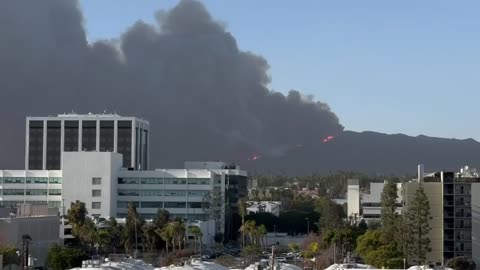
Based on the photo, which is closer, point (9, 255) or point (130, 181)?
point (9, 255)

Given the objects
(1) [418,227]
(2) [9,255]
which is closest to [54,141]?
(1) [418,227]

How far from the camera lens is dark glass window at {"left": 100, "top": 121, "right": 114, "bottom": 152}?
13038 cm

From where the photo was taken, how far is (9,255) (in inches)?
2306

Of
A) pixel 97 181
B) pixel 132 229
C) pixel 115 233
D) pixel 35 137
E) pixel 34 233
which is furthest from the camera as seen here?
pixel 35 137

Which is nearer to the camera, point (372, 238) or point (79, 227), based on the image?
point (372, 238)

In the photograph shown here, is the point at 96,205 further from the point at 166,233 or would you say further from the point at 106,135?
the point at 106,135

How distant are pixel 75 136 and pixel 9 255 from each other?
2864 inches

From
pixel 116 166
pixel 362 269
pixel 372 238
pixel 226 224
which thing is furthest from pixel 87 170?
pixel 362 269

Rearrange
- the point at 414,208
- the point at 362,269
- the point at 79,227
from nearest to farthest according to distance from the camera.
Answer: the point at 362,269 < the point at 414,208 < the point at 79,227

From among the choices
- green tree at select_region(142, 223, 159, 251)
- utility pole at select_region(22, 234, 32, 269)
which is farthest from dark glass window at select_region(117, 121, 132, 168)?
utility pole at select_region(22, 234, 32, 269)

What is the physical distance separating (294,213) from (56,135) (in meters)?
31.6

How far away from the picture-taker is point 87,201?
349 feet

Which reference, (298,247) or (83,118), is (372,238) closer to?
(298,247)

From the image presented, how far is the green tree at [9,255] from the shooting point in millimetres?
58053
